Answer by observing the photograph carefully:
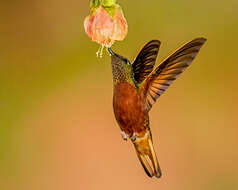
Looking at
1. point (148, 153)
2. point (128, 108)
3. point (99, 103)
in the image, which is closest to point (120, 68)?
point (128, 108)

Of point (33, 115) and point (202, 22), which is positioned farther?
point (33, 115)

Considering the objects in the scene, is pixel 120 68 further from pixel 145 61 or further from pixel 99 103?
pixel 99 103

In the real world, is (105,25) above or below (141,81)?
above

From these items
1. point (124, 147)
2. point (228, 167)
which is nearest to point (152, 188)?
point (124, 147)

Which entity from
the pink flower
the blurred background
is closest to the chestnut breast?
the pink flower

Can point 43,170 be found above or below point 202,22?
below

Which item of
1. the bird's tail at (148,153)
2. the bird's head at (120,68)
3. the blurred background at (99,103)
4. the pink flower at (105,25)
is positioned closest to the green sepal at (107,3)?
the pink flower at (105,25)

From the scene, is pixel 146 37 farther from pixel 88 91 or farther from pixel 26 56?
pixel 26 56
